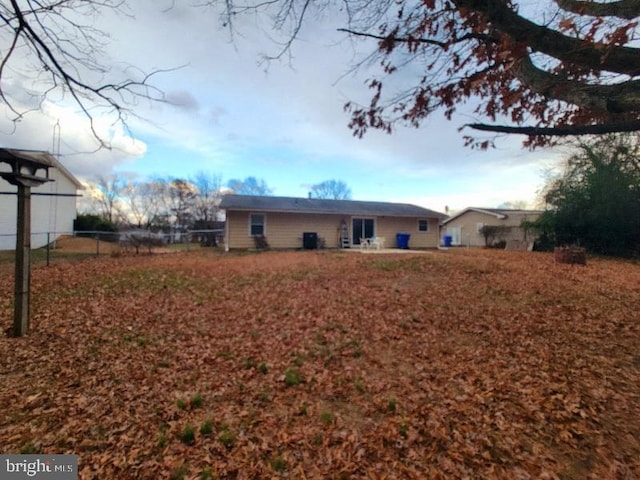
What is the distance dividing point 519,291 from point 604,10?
5.73m

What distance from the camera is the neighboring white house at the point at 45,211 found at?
14.8 meters

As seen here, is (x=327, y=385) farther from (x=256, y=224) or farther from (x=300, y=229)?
(x=300, y=229)

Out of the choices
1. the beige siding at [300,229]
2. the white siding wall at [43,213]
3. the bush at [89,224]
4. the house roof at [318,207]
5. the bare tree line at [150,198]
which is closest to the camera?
the white siding wall at [43,213]

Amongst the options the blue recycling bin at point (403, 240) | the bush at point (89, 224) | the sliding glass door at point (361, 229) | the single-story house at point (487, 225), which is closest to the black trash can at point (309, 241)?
the sliding glass door at point (361, 229)

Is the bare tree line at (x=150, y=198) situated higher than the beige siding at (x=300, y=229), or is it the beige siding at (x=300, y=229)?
the bare tree line at (x=150, y=198)

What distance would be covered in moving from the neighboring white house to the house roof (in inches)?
300

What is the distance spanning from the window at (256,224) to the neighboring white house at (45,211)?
8116mm

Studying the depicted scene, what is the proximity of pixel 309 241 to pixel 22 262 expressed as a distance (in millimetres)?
13410

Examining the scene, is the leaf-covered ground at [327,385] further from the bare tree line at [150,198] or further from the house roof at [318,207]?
the bare tree line at [150,198]

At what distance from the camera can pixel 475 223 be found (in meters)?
28.2

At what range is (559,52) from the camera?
2680 millimetres

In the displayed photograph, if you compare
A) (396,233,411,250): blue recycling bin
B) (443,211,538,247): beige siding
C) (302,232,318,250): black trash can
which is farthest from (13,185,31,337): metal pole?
(443,211,538,247): beige siding

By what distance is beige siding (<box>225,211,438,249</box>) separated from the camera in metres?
16.2

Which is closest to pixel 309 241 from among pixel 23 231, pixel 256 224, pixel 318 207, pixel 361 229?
pixel 318 207
